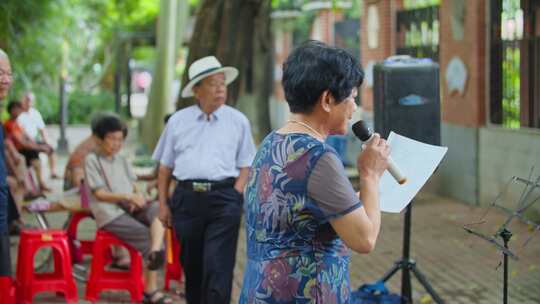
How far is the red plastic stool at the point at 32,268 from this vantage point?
7934mm

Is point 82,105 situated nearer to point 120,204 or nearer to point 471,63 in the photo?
point 471,63

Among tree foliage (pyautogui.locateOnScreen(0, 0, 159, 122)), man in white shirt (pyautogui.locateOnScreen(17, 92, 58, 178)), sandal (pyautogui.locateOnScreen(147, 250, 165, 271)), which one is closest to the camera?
sandal (pyautogui.locateOnScreen(147, 250, 165, 271))

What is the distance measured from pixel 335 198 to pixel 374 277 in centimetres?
583

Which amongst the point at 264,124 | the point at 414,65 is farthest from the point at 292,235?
the point at 264,124

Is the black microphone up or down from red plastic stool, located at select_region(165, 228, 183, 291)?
up

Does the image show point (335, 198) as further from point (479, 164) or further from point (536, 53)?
point (479, 164)

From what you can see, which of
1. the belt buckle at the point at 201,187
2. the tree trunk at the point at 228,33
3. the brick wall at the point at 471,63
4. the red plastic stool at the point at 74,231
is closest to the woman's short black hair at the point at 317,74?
the belt buckle at the point at 201,187

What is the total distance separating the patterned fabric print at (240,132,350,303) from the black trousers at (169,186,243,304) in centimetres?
297

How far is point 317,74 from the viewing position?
3502 mm

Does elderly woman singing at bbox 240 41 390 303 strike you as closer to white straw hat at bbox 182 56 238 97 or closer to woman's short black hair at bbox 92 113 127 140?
white straw hat at bbox 182 56 238 97

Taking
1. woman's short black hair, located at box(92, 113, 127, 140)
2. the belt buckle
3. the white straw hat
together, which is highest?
the white straw hat

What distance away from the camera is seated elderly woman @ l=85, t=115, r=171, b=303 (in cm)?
799

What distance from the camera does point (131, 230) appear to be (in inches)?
314

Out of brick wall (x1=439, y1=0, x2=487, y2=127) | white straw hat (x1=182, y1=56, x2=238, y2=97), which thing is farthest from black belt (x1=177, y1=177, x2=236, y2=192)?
brick wall (x1=439, y1=0, x2=487, y2=127)
